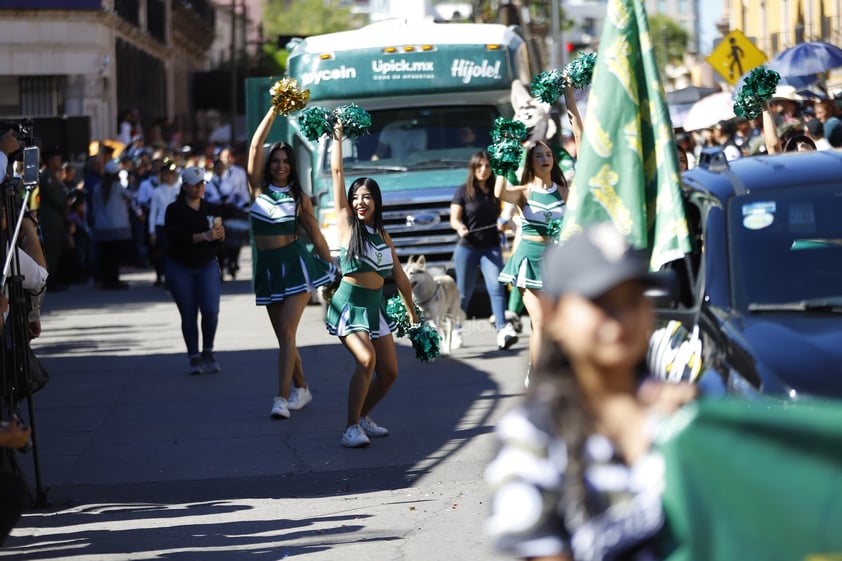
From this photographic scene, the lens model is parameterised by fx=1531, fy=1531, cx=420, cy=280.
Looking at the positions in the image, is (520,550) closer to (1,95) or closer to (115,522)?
(115,522)

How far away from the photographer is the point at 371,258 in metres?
9.88

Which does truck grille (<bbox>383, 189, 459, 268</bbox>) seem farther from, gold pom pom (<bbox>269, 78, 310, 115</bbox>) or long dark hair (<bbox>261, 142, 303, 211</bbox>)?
gold pom pom (<bbox>269, 78, 310, 115</bbox>)

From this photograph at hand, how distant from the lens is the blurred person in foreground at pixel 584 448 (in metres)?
3.00

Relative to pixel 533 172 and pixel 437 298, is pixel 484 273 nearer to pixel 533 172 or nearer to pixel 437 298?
pixel 437 298

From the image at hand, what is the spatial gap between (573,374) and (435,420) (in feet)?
26.0

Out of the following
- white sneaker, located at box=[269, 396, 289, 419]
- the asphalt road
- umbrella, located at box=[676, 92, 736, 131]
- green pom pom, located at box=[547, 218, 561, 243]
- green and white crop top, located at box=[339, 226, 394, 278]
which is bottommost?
the asphalt road

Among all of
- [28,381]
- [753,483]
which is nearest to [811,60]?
[28,381]

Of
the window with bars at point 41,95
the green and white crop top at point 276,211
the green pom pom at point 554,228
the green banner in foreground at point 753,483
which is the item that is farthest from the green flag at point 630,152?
the window with bars at point 41,95

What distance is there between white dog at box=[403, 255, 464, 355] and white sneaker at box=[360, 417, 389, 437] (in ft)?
11.7

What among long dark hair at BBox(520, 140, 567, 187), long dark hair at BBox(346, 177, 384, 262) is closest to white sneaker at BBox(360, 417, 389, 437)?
long dark hair at BBox(346, 177, 384, 262)

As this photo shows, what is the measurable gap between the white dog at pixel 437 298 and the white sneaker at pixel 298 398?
2.39 meters

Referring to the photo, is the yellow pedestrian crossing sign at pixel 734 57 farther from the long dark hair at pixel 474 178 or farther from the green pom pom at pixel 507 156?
the green pom pom at pixel 507 156

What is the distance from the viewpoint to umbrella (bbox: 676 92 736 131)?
22.6m

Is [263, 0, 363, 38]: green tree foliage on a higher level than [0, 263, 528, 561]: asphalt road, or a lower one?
higher
